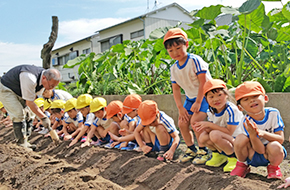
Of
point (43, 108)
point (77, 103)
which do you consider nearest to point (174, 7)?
point (43, 108)

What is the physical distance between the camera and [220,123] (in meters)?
2.67

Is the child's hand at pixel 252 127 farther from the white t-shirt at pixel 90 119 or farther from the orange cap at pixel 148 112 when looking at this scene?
the white t-shirt at pixel 90 119

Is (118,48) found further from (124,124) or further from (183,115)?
(183,115)

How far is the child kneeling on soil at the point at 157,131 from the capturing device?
10.1 ft

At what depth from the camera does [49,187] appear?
2.65m

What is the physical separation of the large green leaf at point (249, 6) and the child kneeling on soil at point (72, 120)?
3047 mm

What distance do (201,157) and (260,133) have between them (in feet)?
3.46

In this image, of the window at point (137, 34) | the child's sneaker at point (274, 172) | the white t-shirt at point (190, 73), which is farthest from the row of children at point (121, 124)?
the window at point (137, 34)

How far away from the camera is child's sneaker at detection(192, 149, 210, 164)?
2.96 m

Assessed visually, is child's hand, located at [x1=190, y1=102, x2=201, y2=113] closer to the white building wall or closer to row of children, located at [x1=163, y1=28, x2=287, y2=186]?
row of children, located at [x1=163, y1=28, x2=287, y2=186]

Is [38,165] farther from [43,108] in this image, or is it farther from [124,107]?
[43,108]

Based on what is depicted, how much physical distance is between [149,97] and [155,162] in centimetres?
229

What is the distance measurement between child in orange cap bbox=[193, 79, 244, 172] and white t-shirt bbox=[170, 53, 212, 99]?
0.32 m

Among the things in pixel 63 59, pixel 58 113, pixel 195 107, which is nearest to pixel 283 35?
pixel 195 107
